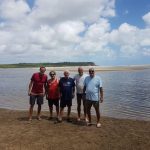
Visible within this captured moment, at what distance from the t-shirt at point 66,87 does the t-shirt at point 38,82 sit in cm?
70

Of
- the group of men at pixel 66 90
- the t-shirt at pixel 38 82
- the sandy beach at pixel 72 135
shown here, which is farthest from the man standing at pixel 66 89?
the sandy beach at pixel 72 135

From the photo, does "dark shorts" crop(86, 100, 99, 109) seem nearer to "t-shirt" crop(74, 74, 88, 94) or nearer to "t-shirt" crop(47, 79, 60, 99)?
"t-shirt" crop(74, 74, 88, 94)

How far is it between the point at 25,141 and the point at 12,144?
445 millimetres

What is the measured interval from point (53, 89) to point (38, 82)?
2.05 ft

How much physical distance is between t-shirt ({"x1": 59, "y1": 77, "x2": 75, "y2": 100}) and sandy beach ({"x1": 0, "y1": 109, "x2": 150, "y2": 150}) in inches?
→ 41.0

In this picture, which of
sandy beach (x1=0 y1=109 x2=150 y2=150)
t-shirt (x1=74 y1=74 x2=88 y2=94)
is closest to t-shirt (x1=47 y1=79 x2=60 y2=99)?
t-shirt (x1=74 y1=74 x2=88 y2=94)

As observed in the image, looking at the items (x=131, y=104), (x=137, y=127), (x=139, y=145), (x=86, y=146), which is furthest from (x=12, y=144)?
(x=131, y=104)

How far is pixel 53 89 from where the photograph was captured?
1239cm

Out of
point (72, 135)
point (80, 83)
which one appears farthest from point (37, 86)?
point (72, 135)

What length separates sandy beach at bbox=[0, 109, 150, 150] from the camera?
9.23 m

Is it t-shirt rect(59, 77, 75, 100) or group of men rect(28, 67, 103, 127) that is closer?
group of men rect(28, 67, 103, 127)

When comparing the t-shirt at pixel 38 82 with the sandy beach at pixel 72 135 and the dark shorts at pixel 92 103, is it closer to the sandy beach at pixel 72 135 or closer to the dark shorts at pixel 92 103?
the sandy beach at pixel 72 135

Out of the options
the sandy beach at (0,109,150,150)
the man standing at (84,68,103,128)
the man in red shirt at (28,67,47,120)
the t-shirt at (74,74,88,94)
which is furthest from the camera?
the man in red shirt at (28,67,47,120)

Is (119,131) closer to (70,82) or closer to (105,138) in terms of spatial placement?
(105,138)
